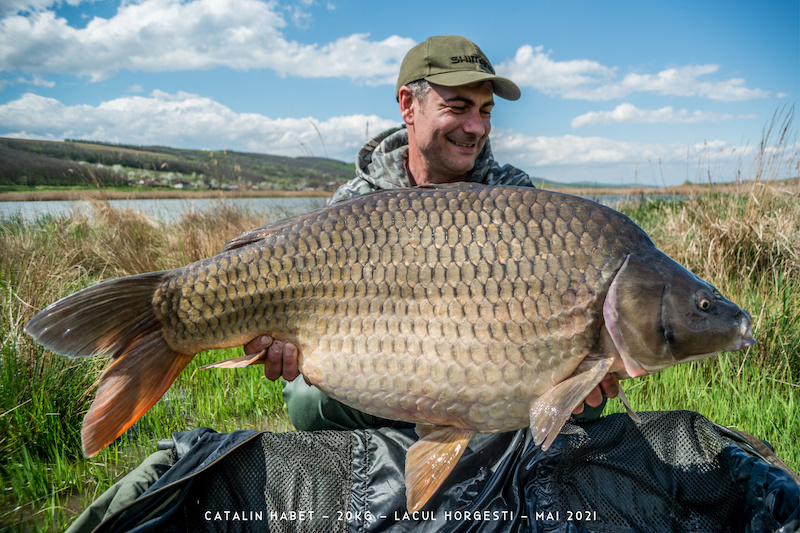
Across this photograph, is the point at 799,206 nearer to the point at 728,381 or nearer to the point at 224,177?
the point at 728,381

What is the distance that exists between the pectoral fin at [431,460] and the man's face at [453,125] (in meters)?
1.31

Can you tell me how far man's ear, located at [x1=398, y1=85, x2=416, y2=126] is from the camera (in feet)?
7.98

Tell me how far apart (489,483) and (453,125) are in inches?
58.7

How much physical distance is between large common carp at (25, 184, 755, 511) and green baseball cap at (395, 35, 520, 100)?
975 mm

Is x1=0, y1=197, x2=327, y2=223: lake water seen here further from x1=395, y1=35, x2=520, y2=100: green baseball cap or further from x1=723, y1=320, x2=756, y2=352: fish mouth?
x1=723, y1=320, x2=756, y2=352: fish mouth

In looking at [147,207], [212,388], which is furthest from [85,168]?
[212,388]

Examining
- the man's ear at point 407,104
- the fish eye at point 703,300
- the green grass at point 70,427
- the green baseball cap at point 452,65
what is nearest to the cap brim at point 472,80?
the green baseball cap at point 452,65

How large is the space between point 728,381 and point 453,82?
175cm

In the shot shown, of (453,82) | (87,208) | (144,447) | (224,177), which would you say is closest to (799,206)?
(453,82)

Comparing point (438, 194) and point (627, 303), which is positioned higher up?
point (438, 194)

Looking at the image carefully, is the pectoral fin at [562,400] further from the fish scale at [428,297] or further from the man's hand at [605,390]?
the man's hand at [605,390]

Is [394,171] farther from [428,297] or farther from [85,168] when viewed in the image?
[85,168]

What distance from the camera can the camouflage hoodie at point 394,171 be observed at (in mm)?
2436

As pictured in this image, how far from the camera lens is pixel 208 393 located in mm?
2408
